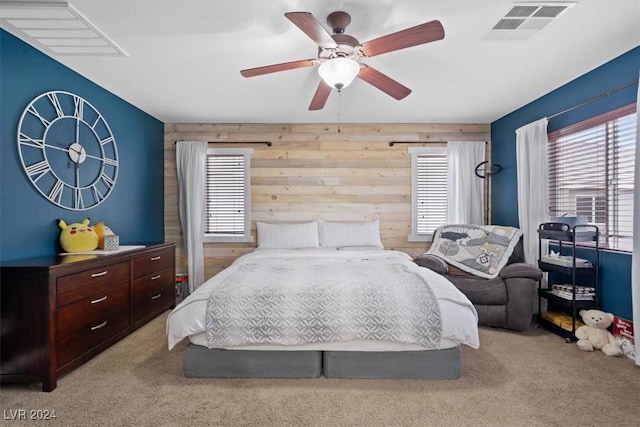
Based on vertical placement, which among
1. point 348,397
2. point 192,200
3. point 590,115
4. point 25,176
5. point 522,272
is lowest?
point 348,397

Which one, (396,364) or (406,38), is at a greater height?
(406,38)

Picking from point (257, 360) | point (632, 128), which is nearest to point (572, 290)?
point (632, 128)

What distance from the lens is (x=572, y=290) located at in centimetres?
278

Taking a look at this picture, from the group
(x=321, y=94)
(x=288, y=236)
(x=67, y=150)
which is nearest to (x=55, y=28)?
(x=67, y=150)

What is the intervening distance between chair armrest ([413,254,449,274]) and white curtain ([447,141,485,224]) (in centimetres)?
108

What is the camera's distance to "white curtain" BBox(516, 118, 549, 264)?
130 inches

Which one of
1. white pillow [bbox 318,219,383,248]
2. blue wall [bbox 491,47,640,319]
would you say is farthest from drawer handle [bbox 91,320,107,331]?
blue wall [bbox 491,47,640,319]

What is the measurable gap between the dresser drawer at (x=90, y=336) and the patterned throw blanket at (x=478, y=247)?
335 centimetres

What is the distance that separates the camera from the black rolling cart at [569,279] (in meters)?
2.75

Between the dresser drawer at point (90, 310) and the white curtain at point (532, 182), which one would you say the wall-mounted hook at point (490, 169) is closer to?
the white curtain at point (532, 182)

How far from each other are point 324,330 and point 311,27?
1.85 meters

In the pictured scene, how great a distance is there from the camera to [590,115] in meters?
2.89

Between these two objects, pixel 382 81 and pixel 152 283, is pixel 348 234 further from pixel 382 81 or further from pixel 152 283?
pixel 152 283

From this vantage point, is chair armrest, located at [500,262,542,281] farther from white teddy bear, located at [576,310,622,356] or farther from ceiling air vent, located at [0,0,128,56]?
ceiling air vent, located at [0,0,128,56]
